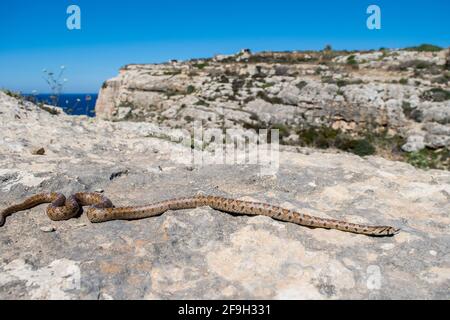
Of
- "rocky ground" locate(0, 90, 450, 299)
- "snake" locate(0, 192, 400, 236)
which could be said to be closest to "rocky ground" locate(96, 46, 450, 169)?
"rocky ground" locate(0, 90, 450, 299)

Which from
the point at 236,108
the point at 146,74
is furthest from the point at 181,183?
the point at 146,74

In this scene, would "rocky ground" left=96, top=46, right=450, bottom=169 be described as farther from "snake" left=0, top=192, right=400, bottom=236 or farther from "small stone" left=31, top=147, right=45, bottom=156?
"small stone" left=31, top=147, right=45, bottom=156

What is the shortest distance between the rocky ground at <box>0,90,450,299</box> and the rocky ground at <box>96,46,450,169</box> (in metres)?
14.0

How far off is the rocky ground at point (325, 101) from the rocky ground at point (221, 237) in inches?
550

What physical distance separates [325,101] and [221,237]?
87.3 feet

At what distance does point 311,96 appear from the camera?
30500 millimetres

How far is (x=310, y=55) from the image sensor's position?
48719 mm

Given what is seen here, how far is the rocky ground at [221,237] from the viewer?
165 inches

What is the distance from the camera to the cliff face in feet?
88.1

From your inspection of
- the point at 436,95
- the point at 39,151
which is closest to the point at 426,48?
the point at 436,95

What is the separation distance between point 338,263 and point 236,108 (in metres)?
26.0

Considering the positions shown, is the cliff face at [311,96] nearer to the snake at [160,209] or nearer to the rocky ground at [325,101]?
the rocky ground at [325,101]

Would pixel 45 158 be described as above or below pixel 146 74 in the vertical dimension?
below
